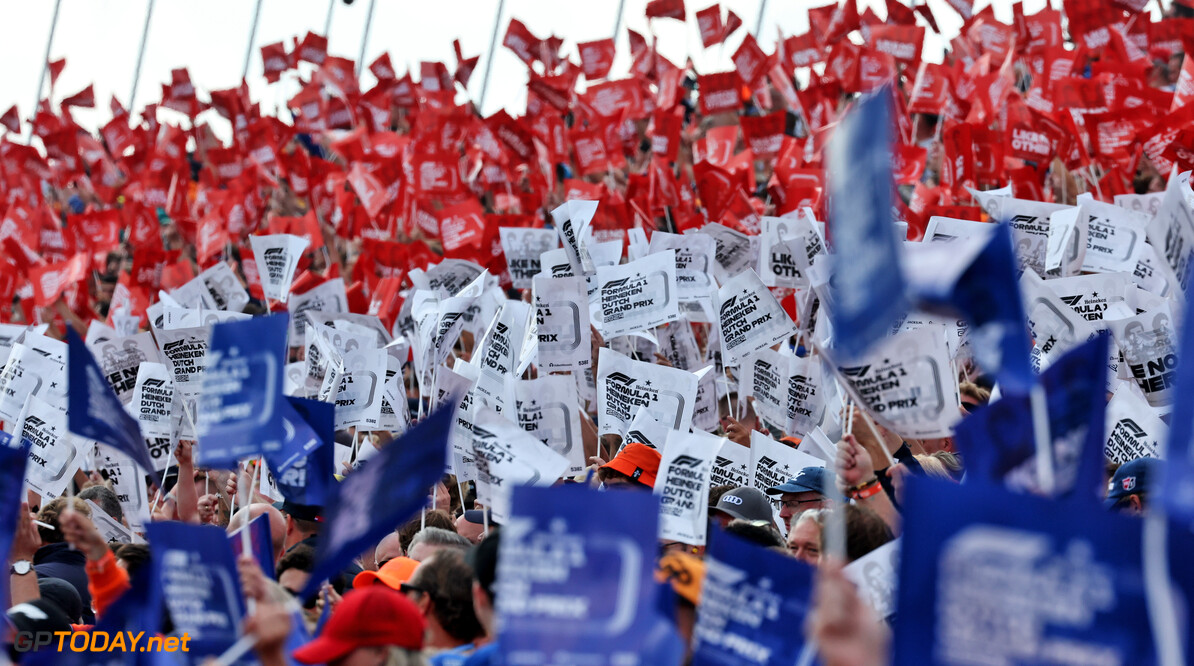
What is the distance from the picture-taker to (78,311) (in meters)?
→ 10.2

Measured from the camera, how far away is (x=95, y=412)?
3.29m

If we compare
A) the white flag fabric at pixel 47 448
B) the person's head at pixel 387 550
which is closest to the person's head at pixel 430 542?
the person's head at pixel 387 550

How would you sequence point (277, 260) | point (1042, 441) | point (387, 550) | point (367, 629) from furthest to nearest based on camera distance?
point (277, 260) < point (387, 550) < point (367, 629) < point (1042, 441)

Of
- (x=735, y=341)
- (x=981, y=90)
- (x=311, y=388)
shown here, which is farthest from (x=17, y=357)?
(x=981, y=90)

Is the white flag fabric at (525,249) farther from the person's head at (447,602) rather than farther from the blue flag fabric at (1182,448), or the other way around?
the blue flag fabric at (1182,448)

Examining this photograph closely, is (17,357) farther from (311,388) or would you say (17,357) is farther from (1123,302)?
(1123,302)

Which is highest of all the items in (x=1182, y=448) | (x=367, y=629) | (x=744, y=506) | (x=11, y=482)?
(x=1182, y=448)

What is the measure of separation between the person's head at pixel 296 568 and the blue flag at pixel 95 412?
589 millimetres

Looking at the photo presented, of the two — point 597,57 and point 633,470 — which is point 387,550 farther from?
point 597,57

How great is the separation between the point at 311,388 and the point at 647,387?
6.73 feet

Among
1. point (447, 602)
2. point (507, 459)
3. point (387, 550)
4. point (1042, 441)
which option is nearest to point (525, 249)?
point (387, 550)

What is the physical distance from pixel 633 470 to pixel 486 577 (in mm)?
1649

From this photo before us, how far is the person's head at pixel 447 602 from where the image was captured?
3154mm

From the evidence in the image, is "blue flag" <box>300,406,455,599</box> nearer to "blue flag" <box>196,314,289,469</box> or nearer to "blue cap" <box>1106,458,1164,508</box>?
"blue flag" <box>196,314,289,469</box>
